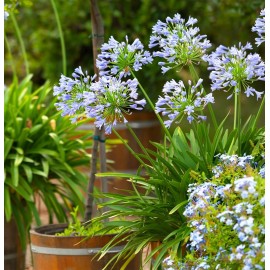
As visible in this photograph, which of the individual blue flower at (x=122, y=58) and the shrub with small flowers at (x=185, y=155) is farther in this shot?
the individual blue flower at (x=122, y=58)

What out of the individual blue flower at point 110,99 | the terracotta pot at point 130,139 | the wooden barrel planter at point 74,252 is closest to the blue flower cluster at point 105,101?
the individual blue flower at point 110,99

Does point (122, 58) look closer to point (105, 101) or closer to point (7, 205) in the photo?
point (105, 101)

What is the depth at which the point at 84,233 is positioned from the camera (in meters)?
3.52

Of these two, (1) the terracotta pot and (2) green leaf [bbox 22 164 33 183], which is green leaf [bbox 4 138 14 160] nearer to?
(2) green leaf [bbox 22 164 33 183]

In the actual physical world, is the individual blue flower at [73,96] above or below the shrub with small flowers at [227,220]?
above

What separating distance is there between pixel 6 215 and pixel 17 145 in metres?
0.51

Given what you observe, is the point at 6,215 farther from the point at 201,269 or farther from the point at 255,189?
the point at 255,189

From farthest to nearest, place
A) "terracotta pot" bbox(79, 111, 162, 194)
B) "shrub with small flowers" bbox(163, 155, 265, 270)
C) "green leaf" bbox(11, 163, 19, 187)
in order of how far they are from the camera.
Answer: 1. "terracotta pot" bbox(79, 111, 162, 194)
2. "green leaf" bbox(11, 163, 19, 187)
3. "shrub with small flowers" bbox(163, 155, 265, 270)

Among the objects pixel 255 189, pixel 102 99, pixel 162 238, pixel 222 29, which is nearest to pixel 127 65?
pixel 102 99

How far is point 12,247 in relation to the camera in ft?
15.6

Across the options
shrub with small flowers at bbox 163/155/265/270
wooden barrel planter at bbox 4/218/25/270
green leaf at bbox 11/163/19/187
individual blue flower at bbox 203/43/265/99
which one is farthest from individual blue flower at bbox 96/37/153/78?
wooden barrel planter at bbox 4/218/25/270

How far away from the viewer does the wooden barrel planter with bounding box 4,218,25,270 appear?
4.71 metres

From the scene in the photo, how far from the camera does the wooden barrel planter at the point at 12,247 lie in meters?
4.71

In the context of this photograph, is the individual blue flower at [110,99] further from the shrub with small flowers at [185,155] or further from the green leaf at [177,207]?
the green leaf at [177,207]
